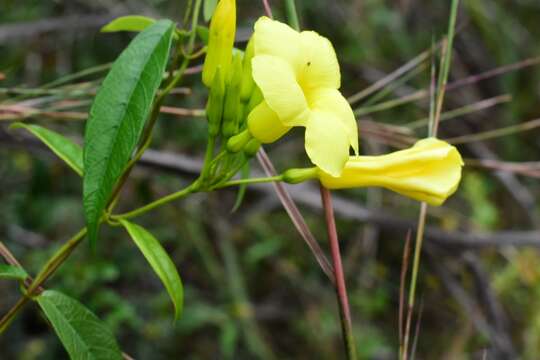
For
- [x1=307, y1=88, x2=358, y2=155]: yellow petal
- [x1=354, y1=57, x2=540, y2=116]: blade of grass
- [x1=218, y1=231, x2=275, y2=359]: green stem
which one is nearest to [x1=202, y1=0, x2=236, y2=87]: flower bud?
[x1=307, y1=88, x2=358, y2=155]: yellow petal

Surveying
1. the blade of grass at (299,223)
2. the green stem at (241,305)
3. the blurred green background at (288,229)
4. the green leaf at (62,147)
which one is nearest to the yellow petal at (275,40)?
the blade of grass at (299,223)

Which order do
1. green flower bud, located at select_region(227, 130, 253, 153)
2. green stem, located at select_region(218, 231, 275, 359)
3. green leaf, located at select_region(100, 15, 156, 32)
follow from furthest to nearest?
green stem, located at select_region(218, 231, 275, 359), green leaf, located at select_region(100, 15, 156, 32), green flower bud, located at select_region(227, 130, 253, 153)

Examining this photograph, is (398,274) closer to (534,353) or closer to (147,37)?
(534,353)

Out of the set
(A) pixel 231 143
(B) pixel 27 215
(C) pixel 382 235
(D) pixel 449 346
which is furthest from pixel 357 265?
(A) pixel 231 143

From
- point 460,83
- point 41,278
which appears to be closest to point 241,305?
point 460,83

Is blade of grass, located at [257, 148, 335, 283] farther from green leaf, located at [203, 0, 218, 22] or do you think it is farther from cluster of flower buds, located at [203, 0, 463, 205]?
green leaf, located at [203, 0, 218, 22]

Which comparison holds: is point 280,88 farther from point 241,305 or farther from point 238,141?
point 241,305

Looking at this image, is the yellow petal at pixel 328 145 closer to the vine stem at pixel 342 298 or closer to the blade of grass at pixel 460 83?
the vine stem at pixel 342 298
